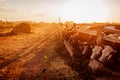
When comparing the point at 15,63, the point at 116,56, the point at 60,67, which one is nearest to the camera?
the point at 116,56

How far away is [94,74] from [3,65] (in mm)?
4032

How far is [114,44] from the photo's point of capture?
6320 mm

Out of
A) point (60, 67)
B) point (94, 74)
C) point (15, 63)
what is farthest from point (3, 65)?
point (94, 74)

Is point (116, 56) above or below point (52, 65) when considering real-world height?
above

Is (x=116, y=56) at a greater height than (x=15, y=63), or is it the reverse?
(x=116, y=56)

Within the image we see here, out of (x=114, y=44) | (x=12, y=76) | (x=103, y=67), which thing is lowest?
(x=12, y=76)

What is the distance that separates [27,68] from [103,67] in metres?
3.11

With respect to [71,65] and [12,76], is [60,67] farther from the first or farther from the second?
[12,76]

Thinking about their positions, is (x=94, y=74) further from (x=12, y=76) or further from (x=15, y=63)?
(x=15, y=63)

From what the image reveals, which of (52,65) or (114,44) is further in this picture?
(52,65)

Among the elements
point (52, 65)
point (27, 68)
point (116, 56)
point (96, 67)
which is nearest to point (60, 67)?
point (52, 65)

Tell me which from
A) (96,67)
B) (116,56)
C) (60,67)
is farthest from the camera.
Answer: (60,67)

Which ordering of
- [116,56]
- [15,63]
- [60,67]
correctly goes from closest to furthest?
[116,56] < [60,67] < [15,63]

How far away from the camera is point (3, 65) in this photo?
7.61 meters
